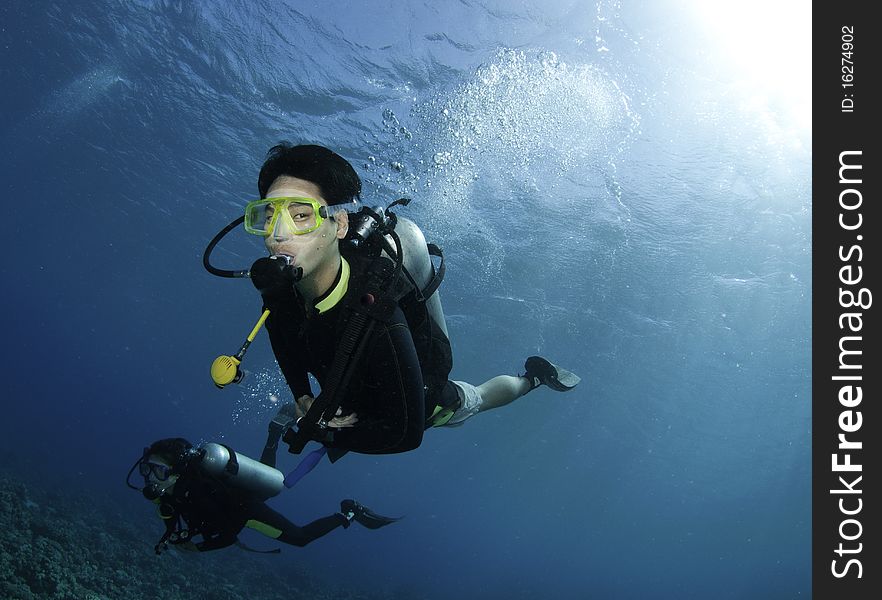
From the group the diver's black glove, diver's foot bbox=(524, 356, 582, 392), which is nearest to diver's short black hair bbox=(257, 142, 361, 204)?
the diver's black glove

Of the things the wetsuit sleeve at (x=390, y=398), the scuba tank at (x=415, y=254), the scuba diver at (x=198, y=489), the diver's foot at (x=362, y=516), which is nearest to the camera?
the wetsuit sleeve at (x=390, y=398)

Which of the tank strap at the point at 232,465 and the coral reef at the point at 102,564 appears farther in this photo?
the coral reef at the point at 102,564

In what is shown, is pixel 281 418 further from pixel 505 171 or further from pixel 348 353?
pixel 505 171

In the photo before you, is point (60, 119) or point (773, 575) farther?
point (773, 575)

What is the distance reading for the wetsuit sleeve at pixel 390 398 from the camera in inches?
123

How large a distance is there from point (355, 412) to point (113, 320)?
74.2m

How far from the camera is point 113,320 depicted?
208 feet

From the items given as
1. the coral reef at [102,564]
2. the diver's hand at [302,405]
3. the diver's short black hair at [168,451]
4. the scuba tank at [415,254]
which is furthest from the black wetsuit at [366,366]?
the coral reef at [102,564]

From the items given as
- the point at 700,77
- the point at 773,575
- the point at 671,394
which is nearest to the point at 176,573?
the point at 700,77

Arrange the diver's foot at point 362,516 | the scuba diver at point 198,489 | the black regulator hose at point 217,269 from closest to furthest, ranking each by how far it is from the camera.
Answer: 1. the black regulator hose at point 217,269
2. the scuba diver at point 198,489
3. the diver's foot at point 362,516

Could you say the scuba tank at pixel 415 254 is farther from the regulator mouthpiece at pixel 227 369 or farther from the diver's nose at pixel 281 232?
the regulator mouthpiece at pixel 227 369

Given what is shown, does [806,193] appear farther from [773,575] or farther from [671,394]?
[773,575]

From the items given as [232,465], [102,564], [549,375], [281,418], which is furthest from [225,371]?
[102,564]

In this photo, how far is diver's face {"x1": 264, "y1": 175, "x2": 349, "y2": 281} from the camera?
320 centimetres
